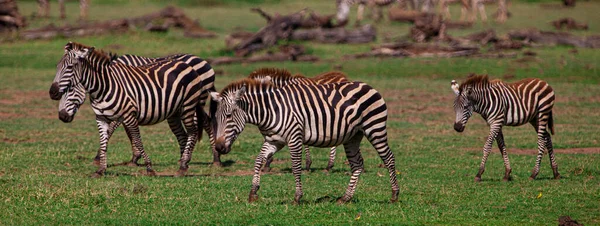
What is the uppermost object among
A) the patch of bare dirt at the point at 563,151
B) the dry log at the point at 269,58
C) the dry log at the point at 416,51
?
the patch of bare dirt at the point at 563,151

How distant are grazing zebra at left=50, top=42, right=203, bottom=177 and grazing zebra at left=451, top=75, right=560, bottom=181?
428 centimetres

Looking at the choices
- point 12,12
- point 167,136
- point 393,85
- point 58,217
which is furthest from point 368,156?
point 12,12

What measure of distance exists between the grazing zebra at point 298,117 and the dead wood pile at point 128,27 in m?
21.4

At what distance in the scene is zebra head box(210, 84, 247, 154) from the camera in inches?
404

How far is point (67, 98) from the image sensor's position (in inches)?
508

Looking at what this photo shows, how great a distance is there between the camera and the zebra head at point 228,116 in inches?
404

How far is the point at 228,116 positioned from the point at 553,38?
2244cm

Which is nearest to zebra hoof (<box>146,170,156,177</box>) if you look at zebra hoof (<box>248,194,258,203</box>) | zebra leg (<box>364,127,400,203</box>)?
zebra hoof (<box>248,194,258,203</box>)

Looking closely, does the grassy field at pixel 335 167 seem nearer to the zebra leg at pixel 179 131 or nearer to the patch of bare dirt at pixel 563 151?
the patch of bare dirt at pixel 563 151

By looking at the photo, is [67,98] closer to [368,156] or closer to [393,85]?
[368,156]

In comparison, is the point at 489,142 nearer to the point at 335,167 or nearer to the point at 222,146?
the point at 335,167

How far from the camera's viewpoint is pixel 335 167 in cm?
1467

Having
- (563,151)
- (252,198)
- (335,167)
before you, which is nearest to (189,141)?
(335,167)

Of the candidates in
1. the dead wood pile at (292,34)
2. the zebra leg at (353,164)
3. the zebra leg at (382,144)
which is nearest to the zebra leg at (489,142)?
the zebra leg at (382,144)
